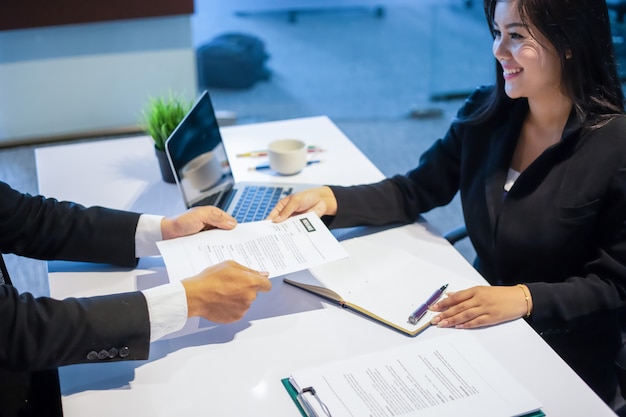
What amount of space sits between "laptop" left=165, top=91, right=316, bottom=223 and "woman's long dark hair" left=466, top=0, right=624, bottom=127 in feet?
2.34

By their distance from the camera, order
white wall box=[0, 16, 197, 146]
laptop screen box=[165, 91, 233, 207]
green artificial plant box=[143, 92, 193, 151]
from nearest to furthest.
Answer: laptop screen box=[165, 91, 233, 207]
green artificial plant box=[143, 92, 193, 151]
white wall box=[0, 16, 197, 146]

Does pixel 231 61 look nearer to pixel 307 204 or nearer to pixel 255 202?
pixel 255 202

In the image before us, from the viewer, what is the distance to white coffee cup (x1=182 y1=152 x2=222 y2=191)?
1662 mm

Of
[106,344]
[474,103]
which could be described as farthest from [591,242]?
[106,344]

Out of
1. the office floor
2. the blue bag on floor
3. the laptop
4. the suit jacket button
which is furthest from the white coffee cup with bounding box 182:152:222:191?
the blue bag on floor

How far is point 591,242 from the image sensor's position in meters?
1.46

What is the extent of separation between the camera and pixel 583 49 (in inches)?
54.5

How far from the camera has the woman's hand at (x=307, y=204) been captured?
5.07 feet

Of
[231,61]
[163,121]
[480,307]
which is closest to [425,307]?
[480,307]

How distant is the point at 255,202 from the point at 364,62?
3132 mm

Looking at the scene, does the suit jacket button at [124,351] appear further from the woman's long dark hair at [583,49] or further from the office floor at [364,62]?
the office floor at [364,62]

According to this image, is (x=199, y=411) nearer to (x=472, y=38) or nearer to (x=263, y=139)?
(x=263, y=139)

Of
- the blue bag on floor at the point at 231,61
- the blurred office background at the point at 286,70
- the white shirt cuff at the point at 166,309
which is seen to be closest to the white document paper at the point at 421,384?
the white shirt cuff at the point at 166,309

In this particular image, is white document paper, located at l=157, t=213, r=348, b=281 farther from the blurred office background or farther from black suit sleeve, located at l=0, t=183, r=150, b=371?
the blurred office background
